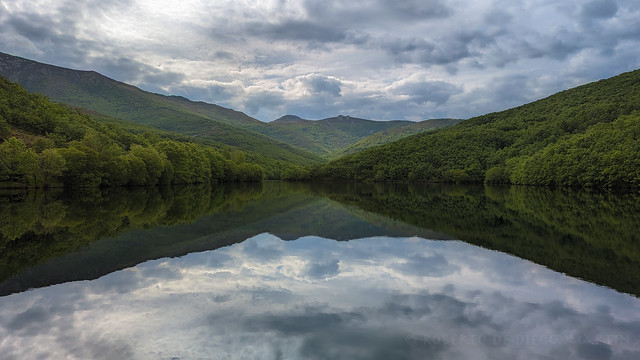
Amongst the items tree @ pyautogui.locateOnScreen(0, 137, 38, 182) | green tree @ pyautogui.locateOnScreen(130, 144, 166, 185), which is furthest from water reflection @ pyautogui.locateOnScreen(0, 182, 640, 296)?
green tree @ pyautogui.locateOnScreen(130, 144, 166, 185)

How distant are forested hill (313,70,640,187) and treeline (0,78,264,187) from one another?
6970cm

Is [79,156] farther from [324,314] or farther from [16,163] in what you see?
[324,314]

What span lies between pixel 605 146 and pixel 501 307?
121420 mm

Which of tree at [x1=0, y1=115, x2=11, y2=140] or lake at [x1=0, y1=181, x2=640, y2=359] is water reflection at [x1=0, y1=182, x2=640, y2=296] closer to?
lake at [x1=0, y1=181, x2=640, y2=359]

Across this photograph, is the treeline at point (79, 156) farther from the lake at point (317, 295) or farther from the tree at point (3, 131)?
the lake at point (317, 295)

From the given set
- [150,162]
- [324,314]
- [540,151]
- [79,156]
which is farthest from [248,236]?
[540,151]

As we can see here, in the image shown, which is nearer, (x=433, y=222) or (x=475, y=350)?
(x=475, y=350)

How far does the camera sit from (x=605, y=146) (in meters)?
104

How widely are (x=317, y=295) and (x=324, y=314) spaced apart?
157 centimetres

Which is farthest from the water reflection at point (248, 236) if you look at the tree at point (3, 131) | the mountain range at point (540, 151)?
the mountain range at point (540, 151)

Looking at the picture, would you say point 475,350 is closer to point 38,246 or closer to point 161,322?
point 161,322

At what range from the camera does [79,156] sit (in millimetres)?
69562

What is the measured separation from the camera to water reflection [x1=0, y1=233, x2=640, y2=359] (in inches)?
288

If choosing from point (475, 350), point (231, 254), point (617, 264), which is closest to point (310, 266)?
point (231, 254)
